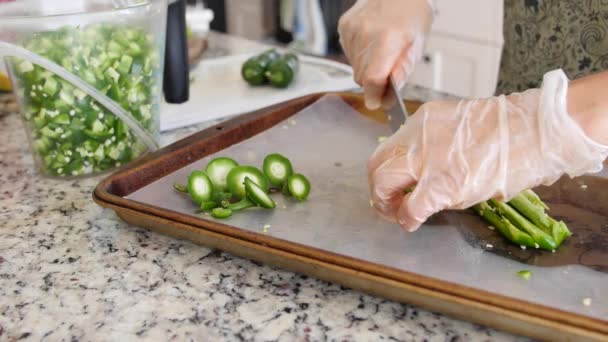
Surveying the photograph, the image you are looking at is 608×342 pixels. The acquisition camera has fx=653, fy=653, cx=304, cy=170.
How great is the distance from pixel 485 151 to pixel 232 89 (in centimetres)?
92

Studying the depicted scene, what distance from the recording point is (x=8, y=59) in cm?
105

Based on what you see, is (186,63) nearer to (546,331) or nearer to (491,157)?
(491,157)

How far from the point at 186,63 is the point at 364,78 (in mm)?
444

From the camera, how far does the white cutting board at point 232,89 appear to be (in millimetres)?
1419

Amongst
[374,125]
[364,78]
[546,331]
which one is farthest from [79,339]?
[374,125]

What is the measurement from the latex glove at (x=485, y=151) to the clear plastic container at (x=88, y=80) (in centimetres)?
50

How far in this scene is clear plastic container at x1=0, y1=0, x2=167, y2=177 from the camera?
3.31 feet

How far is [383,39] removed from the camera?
1113mm

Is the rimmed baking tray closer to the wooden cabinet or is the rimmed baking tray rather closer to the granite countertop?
the granite countertop

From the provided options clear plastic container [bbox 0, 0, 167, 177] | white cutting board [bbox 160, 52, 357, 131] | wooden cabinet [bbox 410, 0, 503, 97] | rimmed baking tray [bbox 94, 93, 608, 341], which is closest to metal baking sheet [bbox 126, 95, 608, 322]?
rimmed baking tray [bbox 94, 93, 608, 341]

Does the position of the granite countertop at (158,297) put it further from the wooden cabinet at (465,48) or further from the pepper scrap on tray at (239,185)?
the wooden cabinet at (465,48)

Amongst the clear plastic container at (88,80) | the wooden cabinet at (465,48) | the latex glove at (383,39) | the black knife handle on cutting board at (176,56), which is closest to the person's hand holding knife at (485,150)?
the latex glove at (383,39)

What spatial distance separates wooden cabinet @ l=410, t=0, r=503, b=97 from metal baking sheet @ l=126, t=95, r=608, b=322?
155 centimetres

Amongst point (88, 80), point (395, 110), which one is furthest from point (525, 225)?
point (88, 80)
